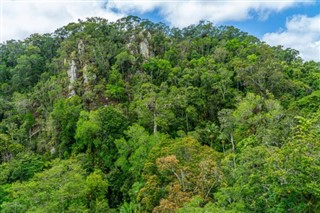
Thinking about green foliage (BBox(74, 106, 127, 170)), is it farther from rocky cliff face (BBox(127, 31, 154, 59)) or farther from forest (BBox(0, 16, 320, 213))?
rocky cliff face (BBox(127, 31, 154, 59))

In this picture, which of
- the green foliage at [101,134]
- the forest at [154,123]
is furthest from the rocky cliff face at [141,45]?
the green foliage at [101,134]

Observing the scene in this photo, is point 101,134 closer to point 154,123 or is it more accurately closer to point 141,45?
point 154,123

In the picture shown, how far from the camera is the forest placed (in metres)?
15.8

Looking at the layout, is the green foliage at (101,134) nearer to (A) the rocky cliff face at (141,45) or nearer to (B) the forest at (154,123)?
(B) the forest at (154,123)

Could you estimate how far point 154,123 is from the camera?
30.5 m

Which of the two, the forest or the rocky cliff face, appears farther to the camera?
the rocky cliff face

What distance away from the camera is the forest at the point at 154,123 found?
15.8m

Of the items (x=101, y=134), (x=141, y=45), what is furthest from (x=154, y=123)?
(x=141, y=45)

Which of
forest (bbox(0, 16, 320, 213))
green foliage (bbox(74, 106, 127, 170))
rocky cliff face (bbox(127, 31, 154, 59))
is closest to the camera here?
forest (bbox(0, 16, 320, 213))

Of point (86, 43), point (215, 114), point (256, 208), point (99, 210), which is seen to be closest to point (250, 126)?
point (215, 114)

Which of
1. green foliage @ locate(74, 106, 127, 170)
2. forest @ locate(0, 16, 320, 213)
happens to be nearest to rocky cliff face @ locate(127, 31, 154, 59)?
forest @ locate(0, 16, 320, 213)

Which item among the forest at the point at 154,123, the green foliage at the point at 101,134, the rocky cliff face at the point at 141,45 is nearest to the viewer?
the forest at the point at 154,123

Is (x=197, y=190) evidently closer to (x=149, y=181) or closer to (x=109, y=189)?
(x=149, y=181)

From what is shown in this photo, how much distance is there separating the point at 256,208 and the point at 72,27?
1849 inches
